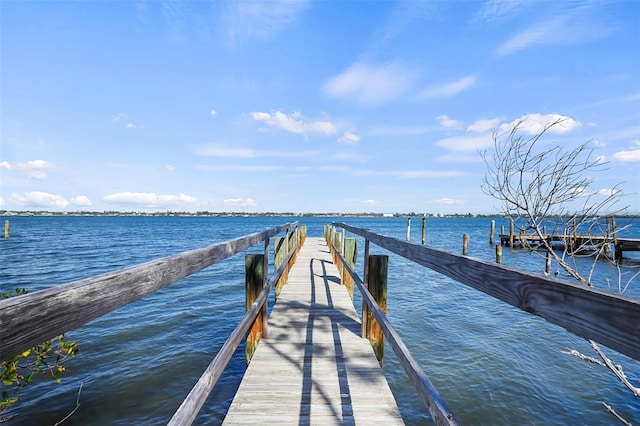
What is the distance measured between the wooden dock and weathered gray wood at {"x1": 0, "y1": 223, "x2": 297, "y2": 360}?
190cm

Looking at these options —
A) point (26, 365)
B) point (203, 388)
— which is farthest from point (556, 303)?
point (26, 365)

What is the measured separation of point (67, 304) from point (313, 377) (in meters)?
2.87

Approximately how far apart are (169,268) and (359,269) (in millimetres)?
16467

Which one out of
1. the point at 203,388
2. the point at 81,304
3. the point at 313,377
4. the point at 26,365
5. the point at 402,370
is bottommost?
the point at 402,370

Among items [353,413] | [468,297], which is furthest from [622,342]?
[468,297]

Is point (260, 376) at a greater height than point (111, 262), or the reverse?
point (260, 376)

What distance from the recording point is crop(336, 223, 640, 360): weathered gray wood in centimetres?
81

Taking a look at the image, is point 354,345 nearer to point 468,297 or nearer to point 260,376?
point 260,376

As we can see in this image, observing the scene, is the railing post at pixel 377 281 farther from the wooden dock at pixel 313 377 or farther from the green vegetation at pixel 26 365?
the green vegetation at pixel 26 365

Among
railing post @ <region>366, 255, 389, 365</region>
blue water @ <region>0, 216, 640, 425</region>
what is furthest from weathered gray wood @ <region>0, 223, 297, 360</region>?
blue water @ <region>0, 216, 640, 425</region>

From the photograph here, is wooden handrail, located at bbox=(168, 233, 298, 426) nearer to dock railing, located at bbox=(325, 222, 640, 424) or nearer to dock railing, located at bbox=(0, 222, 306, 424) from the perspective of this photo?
dock railing, located at bbox=(0, 222, 306, 424)

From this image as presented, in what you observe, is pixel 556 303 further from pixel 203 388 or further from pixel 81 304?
pixel 203 388

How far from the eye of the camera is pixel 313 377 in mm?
3355

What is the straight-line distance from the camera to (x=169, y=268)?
1610 millimetres
